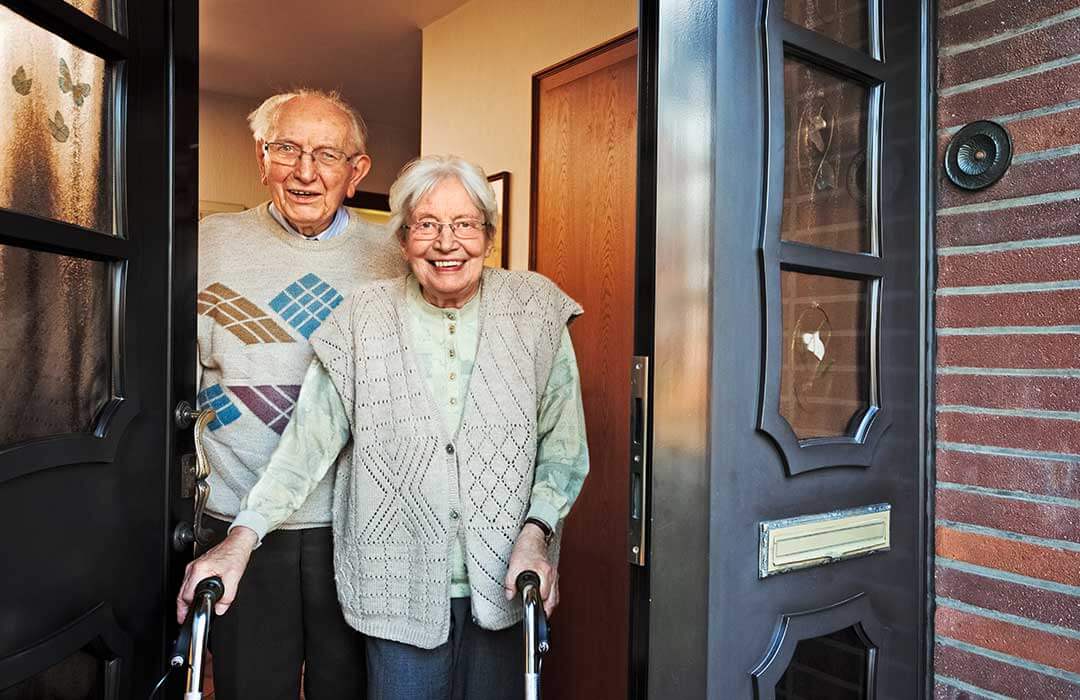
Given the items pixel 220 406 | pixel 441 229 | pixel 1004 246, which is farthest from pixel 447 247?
pixel 1004 246

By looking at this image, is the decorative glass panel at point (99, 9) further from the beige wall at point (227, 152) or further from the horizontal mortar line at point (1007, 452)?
the beige wall at point (227, 152)

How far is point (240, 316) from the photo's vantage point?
75.3 inches

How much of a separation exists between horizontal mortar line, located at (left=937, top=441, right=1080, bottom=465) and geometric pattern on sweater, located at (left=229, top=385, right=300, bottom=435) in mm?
1348

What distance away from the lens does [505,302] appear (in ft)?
5.85

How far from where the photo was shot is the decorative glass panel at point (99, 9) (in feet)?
4.05

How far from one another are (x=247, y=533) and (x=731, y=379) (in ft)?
3.00

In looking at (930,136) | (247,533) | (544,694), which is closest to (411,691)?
(247,533)

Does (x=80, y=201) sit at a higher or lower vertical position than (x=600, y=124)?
lower

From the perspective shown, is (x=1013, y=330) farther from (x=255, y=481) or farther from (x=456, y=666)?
(x=255, y=481)

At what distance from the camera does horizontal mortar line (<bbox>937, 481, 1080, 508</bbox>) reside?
1376 mm

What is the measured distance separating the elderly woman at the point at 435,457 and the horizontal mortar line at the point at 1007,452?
0.71 m

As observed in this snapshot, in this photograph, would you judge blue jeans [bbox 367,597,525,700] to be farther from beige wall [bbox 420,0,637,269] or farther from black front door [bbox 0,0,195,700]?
beige wall [bbox 420,0,637,269]

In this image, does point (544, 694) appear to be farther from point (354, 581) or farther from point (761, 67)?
point (761, 67)

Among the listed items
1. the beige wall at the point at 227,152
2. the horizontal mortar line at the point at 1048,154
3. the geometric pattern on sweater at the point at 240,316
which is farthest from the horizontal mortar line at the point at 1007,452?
the beige wall at the point at 227,152
